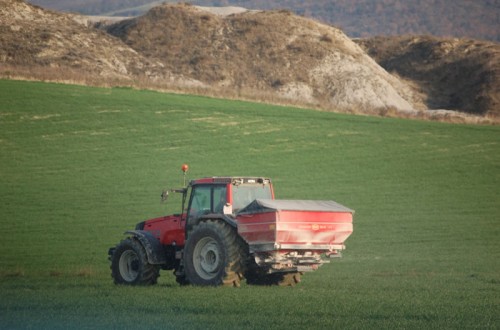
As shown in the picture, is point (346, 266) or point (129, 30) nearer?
point (346, 266)

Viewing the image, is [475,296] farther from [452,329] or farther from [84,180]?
[84,180]

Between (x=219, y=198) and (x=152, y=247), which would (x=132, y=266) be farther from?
(x=219, y=198)

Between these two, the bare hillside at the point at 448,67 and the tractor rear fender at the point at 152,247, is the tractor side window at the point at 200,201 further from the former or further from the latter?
the bare hillside at the point at 448,67

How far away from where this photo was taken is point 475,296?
17.1m

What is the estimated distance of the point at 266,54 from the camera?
88.1 metres

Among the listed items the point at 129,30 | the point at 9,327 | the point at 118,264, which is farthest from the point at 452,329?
the point at 129,30

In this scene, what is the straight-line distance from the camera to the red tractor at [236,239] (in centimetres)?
1806

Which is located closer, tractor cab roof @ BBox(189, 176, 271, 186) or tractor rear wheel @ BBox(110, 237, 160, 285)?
tractor cab roof @ BBox(189, 176, 271, 186)

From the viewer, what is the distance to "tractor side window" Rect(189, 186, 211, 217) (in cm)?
1955

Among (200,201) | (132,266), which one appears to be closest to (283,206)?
(200,201)

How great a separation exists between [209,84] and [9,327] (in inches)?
2761

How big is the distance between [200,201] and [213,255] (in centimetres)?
140

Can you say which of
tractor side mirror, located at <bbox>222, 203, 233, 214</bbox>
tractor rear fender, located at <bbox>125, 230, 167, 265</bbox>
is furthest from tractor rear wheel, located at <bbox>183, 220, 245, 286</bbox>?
tractor rear fender, located at <bbox>125, 230, 167, 265</bbox>

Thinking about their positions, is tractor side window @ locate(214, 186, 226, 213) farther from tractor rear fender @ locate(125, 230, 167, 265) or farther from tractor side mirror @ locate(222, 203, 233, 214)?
tractor rear fender @ locate(125, 230, 167, 265)
